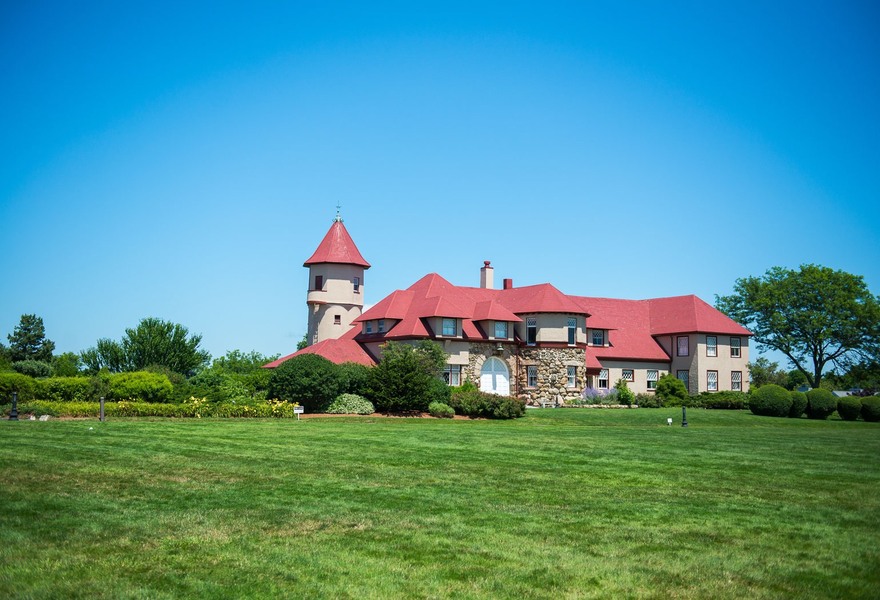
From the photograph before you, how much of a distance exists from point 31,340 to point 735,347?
51920 millimetres

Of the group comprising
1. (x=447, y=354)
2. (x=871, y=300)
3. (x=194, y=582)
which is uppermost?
(x=871, y=300)

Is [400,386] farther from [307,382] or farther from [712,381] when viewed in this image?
[712,381]

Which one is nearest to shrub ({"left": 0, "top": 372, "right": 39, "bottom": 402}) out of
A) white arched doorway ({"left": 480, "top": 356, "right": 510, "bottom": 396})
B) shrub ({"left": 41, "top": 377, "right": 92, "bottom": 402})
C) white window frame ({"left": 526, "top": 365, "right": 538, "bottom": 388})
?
shrub ({"left": 41, "top": 377, "right": 92, "bottom": 402})

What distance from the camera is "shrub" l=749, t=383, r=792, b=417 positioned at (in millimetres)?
44375

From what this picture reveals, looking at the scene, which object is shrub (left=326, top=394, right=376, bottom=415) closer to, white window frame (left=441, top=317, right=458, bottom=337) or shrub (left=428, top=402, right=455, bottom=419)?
shrub (left=428, top=402, right=455, bottom=419)

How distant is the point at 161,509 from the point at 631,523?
631cm

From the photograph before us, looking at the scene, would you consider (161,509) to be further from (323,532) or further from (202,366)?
(202,366)

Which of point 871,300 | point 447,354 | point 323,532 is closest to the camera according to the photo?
point 323,532

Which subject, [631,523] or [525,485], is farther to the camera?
[525,485]

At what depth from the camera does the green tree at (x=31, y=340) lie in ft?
200

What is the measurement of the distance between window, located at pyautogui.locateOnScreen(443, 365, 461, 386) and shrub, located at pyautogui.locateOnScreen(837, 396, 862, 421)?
21224mm

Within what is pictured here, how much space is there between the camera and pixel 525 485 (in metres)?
13.8

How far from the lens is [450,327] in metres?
47.2

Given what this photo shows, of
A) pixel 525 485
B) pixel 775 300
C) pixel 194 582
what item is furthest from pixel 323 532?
pixel 775 300
